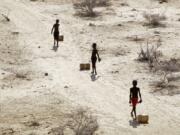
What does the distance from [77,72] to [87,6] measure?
1175cm

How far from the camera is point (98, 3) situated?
32.7m

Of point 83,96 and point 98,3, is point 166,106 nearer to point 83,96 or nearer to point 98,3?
point 83,96

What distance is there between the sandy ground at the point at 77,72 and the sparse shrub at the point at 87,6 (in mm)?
597

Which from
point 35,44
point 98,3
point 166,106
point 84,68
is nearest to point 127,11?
point 98,3

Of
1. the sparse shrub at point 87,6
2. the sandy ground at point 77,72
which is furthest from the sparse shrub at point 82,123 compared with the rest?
the sparse shrub at point 87,6

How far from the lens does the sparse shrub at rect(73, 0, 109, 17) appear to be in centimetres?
2992

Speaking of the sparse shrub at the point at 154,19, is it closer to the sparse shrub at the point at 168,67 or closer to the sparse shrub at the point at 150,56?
the sparse shrub at the point at 150,56

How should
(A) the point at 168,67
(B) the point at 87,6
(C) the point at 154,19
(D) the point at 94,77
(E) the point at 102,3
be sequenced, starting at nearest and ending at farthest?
(D) the point at 94,77 < (A) the point at 168,67 < (C) the point at 154,19 < (B) the point at 87,6 < (E) the point at 102,3

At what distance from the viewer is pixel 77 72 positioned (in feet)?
65.1

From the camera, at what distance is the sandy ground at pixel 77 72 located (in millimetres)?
15023

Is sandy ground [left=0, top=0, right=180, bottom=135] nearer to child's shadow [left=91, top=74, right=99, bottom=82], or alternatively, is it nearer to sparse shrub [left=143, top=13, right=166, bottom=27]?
child's shadow [left=91, top=74, right=99, bottom=82]

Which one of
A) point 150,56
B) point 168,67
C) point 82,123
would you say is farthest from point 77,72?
point 82,123

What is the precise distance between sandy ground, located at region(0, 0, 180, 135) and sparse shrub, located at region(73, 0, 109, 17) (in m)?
0.60

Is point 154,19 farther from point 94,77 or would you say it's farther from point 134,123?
point 134,123
